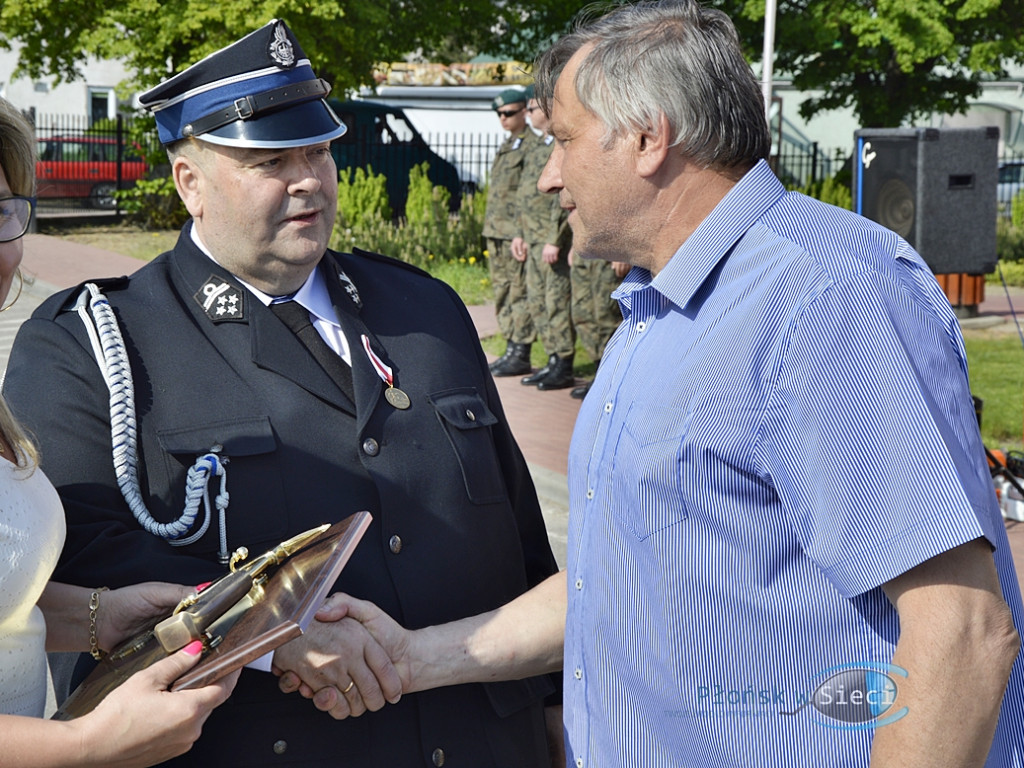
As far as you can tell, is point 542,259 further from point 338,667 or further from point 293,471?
point 338,667

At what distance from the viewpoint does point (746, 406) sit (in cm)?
153

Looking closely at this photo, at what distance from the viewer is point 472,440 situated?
7.54 feet

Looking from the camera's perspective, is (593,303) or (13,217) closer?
(13,217)

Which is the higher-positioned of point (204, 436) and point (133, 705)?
point (204, 436)

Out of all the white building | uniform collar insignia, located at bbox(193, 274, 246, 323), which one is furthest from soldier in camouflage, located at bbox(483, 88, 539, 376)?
the white building

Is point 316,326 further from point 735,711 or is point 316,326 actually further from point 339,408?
point 735,711

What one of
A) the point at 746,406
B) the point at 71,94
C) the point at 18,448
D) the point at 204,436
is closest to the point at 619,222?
the point at 746,406

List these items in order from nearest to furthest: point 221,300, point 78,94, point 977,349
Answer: point 221,300 < point 977,349 < point 78,94

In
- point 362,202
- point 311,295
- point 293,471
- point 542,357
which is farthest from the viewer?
point 362,202

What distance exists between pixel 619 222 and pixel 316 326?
29.2 inches

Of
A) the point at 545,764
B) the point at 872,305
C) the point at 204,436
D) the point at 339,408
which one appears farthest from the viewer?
the point at 545,764

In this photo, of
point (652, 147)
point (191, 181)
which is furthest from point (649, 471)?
point (191, 181)

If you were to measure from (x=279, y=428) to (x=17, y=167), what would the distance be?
64cm

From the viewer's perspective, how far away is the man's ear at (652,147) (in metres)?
1.77
